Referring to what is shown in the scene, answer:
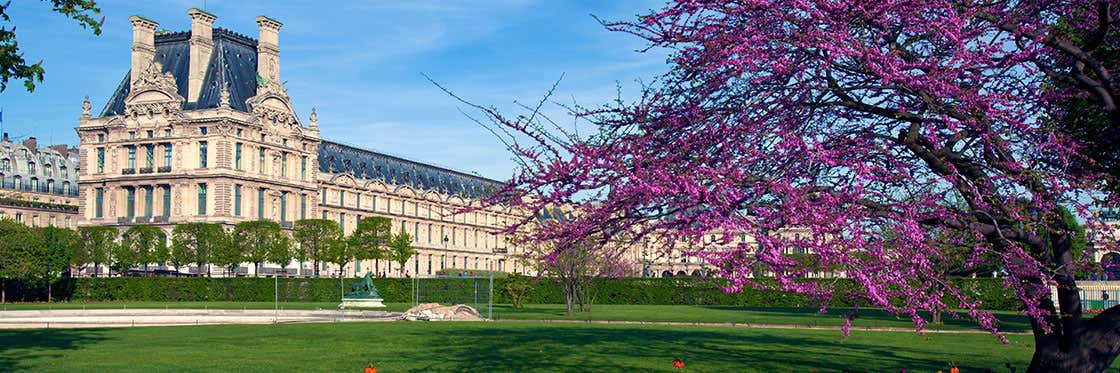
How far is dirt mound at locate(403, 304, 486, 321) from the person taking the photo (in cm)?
4003

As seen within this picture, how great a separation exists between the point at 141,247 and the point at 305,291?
2091 cm

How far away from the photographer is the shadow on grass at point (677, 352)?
61.8 ft

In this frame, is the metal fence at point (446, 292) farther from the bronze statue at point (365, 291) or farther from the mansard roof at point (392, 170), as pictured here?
the mansard roof at point (392, 170)

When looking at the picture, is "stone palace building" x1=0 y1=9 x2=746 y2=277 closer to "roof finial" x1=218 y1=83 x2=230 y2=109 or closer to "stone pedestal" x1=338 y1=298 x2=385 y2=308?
"roof finial" x1=218 y1=83 x2=230 y2=109

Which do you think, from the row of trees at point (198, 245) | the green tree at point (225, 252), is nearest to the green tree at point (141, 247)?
the row of trees at point (198, 245)

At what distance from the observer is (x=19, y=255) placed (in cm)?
6938

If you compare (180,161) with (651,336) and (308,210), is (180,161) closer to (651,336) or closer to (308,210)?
(308,210)

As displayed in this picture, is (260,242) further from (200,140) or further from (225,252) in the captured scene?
(200,140)

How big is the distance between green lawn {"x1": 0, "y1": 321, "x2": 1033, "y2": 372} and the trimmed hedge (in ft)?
131

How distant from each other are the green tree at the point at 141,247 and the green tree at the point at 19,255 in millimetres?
12944

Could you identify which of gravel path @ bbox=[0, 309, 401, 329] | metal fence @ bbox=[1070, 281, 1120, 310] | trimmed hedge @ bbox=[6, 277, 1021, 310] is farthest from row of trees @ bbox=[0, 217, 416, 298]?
metal fence @ bbox=[1070, 281, 1120, 310]

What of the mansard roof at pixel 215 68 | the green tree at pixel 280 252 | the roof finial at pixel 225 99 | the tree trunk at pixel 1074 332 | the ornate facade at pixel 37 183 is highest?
the mansard roof at pixel 215 68

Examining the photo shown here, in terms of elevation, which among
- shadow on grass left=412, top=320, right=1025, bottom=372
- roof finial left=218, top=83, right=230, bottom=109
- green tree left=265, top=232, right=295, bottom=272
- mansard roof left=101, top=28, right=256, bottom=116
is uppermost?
mansard roof left=101, top=28, right=256, bottom=116

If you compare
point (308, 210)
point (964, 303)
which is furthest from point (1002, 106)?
point (308, 210)
